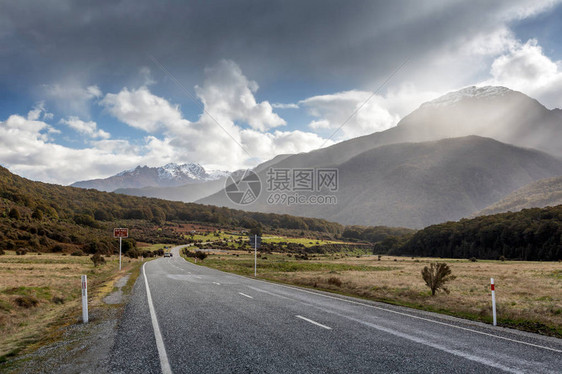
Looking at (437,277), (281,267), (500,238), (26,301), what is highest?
(500,238)

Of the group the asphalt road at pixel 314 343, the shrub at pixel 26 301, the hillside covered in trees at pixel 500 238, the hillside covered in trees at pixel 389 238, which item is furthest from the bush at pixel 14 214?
the hillside covered in trees at pixel 500 238

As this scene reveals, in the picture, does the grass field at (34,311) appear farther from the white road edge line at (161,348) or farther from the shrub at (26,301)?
the white road edge line at (161,348)

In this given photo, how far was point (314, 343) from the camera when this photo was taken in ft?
25.9


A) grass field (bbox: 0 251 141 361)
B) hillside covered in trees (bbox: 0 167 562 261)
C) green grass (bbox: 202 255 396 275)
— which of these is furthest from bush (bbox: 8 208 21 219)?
grass field (bbox: 0 251 141 361)

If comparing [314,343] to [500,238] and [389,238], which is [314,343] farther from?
[389,238]

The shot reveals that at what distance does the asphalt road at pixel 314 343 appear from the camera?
20.8 ft

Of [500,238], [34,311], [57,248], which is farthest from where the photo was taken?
→ [500,238]

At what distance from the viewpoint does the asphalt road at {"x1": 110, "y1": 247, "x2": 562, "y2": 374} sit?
6.35 meters

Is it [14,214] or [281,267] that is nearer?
[281,267]

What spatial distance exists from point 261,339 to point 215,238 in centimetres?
14855

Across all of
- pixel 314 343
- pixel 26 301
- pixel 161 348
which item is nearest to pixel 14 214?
pixel 26 301

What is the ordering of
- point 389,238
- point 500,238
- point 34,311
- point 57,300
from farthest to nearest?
point 389,238
point 500,238
point 57,300
point 34,311

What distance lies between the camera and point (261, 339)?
26.8 feet

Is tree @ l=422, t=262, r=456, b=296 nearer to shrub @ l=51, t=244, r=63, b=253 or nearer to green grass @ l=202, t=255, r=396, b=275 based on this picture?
green grass @ l=202, t=255, r=396, b=275
